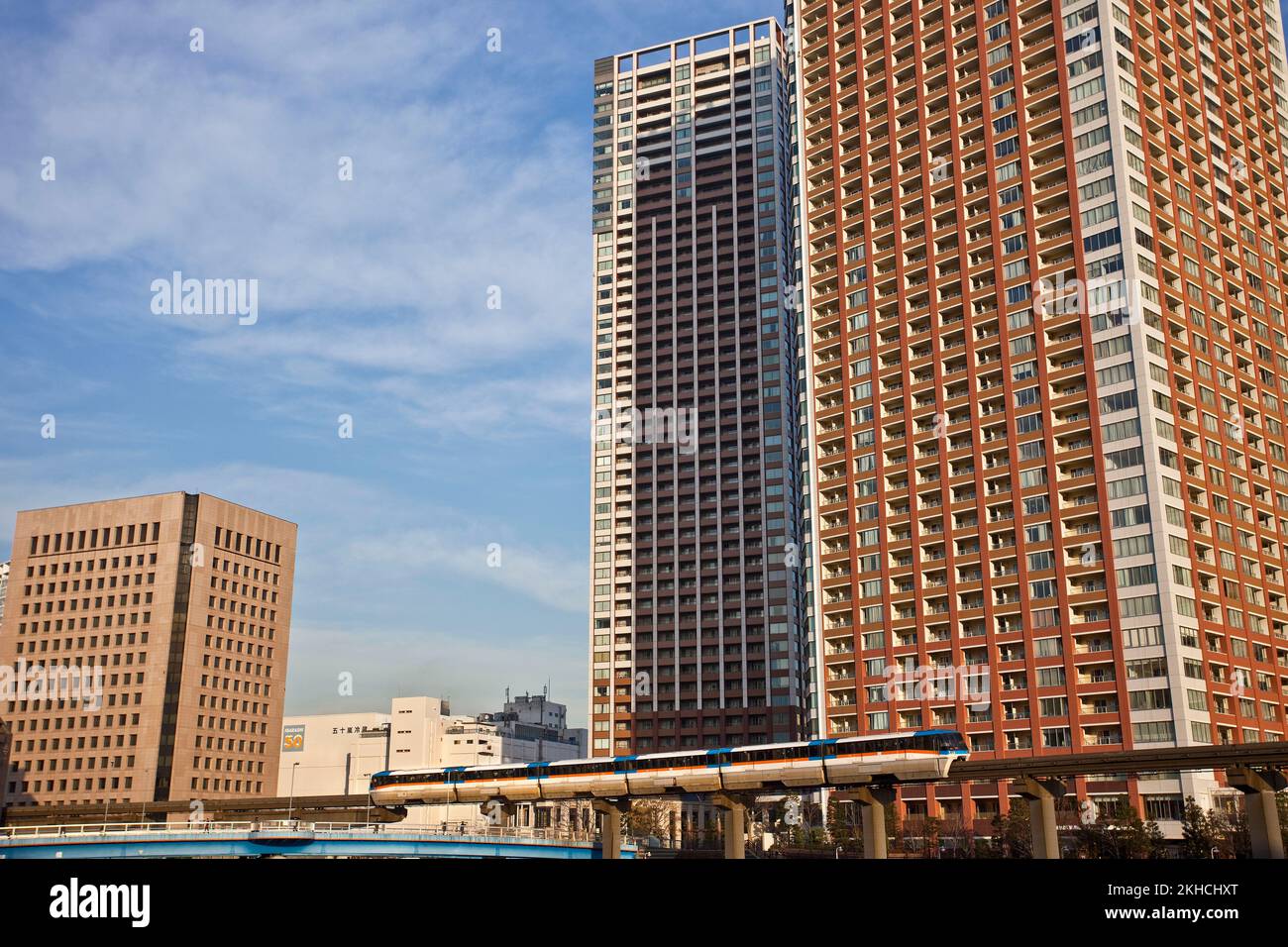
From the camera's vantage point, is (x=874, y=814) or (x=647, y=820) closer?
(x=874, y=814)

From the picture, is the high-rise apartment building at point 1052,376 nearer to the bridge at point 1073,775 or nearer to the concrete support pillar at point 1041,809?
the concrete support pillar at point 1041,809

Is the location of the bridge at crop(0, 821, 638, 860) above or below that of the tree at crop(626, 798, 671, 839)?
above

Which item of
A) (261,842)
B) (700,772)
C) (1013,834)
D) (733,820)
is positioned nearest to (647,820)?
(1013,834)

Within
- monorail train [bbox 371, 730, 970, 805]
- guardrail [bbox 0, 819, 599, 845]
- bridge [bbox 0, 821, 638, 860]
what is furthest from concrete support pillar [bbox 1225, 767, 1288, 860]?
guardrail [bbox 0, 819, 599, 845]

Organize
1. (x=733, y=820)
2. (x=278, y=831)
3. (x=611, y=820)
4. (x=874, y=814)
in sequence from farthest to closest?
(x=611, y=820) < (x=733, y=820) < (x=874, y=814) < (x=278, y=831)

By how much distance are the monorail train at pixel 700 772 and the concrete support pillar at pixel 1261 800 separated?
1953 cm

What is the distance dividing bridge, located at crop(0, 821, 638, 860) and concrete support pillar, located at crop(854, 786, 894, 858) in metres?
24.0

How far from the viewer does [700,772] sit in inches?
3826

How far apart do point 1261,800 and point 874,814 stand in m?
28.0

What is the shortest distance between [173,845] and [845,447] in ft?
292

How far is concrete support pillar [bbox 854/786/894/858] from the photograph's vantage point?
8919 cm

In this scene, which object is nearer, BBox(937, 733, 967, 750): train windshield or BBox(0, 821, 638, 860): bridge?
BBox(0, 821, 638, 860): bridge

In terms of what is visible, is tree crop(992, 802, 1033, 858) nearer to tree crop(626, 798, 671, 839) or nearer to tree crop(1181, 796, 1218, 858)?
tree crop(1181, 796, 1218, 858)

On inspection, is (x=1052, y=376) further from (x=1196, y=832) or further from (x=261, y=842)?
(x=261, y=842)
